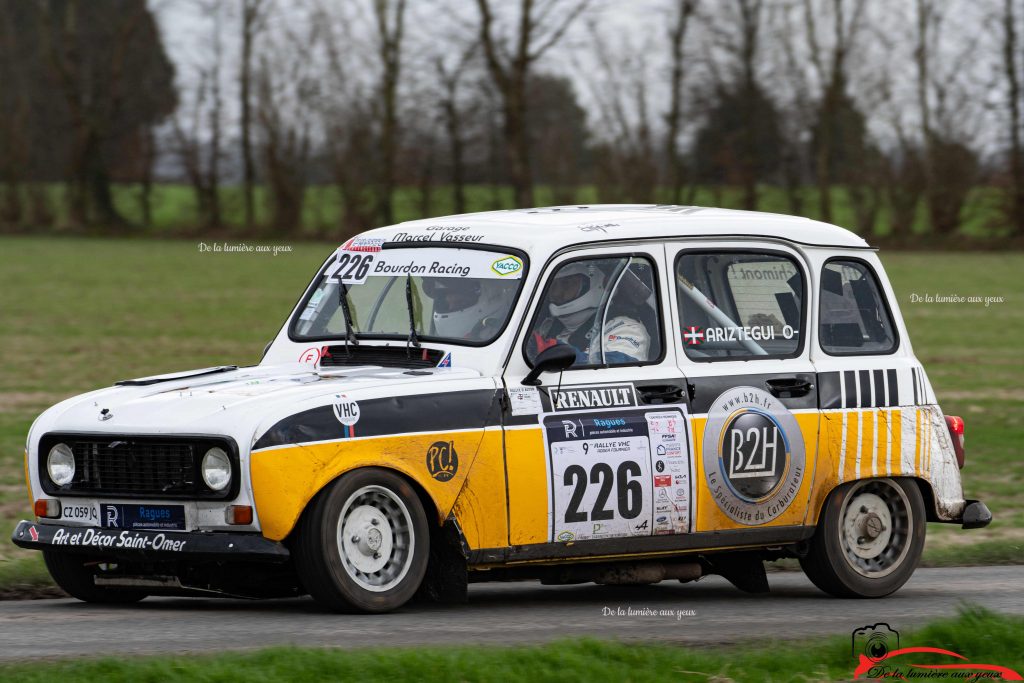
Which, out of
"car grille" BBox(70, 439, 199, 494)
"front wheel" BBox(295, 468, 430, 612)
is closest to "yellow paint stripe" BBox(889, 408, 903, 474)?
"front wheel" BBox(295, 468, 430, 612)

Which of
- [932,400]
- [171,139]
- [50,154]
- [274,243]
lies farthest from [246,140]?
[932,400]

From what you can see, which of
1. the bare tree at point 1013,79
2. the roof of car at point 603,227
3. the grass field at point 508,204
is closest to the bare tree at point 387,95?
the grass field at point 508,204

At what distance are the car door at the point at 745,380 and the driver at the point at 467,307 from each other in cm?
94

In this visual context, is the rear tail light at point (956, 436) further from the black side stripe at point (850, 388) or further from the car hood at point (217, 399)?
the car hood at point (217, 399)

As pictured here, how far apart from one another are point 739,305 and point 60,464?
3.46m

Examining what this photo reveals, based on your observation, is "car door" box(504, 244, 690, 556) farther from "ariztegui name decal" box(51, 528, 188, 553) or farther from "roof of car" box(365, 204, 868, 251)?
"ariztegui name decal" box(51, 528, 188, 553)

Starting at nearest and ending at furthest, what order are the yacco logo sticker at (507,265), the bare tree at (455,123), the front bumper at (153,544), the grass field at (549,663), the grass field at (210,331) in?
the grass field at (549,663)
the front bumper at (153,544)
the yacco logo sticker at (507,265)
the grass field at (210,331)
the bare tree at (455,123)

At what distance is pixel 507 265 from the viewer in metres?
8.23

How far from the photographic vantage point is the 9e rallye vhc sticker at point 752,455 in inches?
327

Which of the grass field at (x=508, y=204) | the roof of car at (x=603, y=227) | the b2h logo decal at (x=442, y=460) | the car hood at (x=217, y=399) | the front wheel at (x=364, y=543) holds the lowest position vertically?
the front wheel at (x=364, y=543)

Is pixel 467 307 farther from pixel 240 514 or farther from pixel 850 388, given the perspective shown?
pixel 850 388

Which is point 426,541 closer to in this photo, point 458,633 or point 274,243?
point 458,633

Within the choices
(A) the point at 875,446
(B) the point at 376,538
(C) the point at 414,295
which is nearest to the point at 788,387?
(A) the point at 875,446

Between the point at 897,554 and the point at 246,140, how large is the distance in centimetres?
5127
